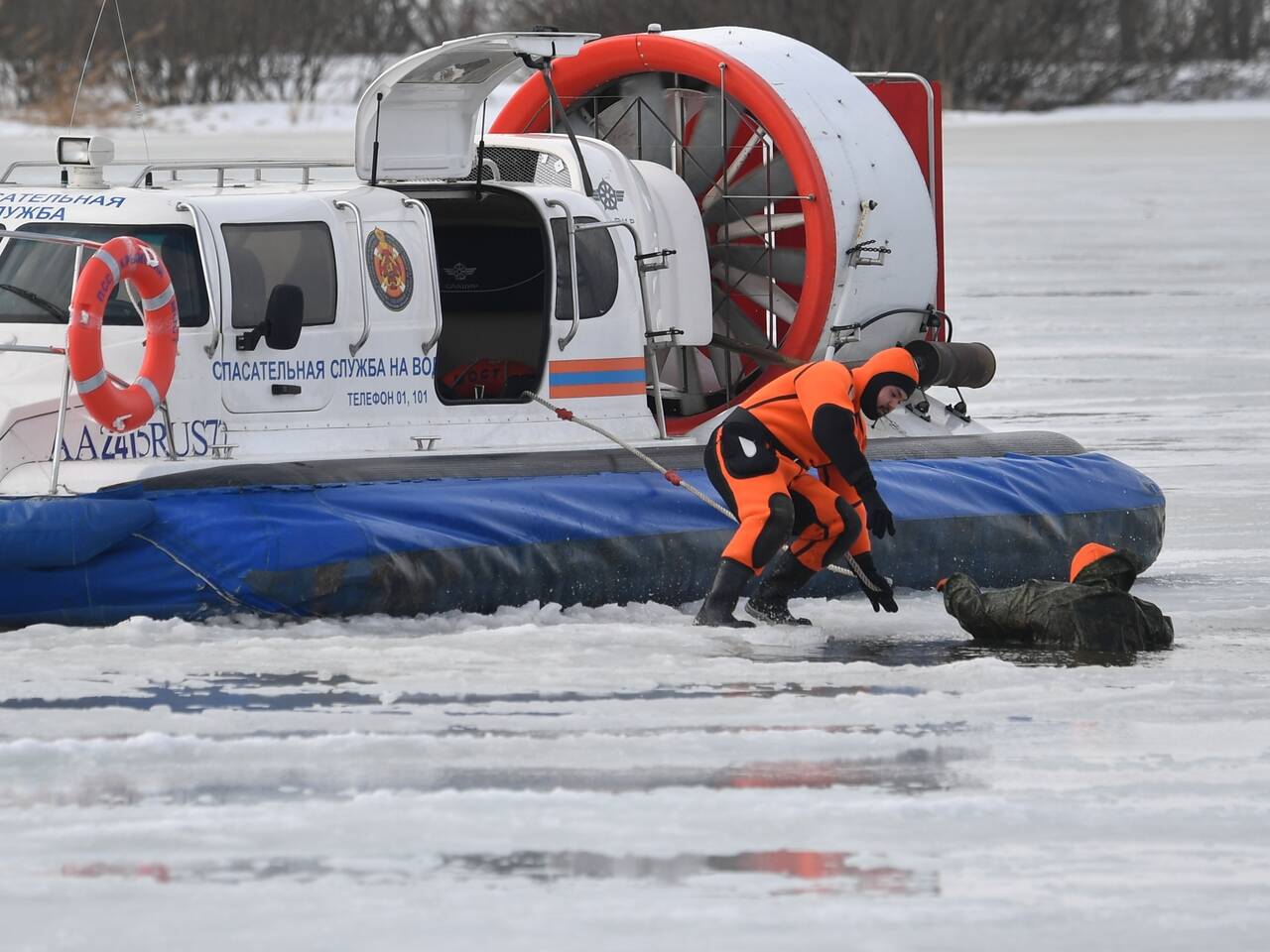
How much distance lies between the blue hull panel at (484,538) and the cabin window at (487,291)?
848mm

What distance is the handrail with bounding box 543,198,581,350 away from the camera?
7613mm

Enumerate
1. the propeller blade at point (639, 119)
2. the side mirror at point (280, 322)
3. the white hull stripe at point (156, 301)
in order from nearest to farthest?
the white hull stripe at point (156, 301)
the side mirror at point (280, 322)
the propeller blade at point (639, 119)

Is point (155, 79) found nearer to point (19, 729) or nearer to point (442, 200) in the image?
point (442, 200)

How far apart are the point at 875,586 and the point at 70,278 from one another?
256 cm

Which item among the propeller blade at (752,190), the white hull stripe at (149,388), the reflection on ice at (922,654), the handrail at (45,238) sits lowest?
the reflection on ice at (922,654)

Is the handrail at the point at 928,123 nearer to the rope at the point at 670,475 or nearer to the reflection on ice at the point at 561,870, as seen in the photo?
the rope at the point at 670,475

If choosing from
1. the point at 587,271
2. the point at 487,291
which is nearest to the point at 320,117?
the point at 487,291

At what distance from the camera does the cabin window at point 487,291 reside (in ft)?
25.8

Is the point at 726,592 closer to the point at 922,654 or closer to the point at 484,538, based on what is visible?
the point at 922,654

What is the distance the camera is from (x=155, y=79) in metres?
30.9

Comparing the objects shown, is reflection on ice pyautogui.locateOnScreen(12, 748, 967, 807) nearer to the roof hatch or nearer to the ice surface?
the ice surface

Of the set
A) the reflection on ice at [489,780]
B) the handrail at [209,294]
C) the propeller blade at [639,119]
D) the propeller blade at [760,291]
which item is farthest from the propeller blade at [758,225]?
the reflection on ice at [489,780]

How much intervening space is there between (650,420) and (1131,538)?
170 centimetres

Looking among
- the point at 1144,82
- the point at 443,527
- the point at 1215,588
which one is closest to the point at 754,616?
the point at 443,527
